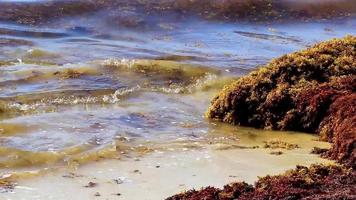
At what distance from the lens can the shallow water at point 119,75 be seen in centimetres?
611

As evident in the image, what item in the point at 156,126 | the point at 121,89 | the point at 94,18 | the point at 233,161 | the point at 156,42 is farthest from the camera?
the point at 94,18

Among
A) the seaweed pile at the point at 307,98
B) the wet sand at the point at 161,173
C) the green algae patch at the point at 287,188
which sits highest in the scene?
the seaweed pile at the point at 307,98

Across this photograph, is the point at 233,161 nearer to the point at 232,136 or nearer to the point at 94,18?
the point at 232,136

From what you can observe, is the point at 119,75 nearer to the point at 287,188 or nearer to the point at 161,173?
the point at 161,173

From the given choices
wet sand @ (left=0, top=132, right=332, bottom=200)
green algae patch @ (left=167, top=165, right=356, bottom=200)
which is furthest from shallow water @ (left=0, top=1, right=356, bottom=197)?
green algae patch @ (left=167, top=165, right=356, bottom=200)

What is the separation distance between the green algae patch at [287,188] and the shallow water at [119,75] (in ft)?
4.41

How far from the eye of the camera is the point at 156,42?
13.6 meters

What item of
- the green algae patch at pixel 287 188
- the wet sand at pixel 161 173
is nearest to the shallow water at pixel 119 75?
the wet sand at pixel 161 173

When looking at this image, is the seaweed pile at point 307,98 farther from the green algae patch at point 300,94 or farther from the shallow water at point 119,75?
the shallow water at point 119,75

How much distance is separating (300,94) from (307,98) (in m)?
0.14

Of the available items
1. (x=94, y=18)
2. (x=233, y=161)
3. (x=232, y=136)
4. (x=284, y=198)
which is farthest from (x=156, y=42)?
(x=284, y=198)

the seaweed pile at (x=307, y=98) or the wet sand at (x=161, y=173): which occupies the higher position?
the seaweed pile at (x=307, y=98)

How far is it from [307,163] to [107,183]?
1.61 meters

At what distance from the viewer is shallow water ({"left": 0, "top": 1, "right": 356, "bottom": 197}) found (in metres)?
6.11
